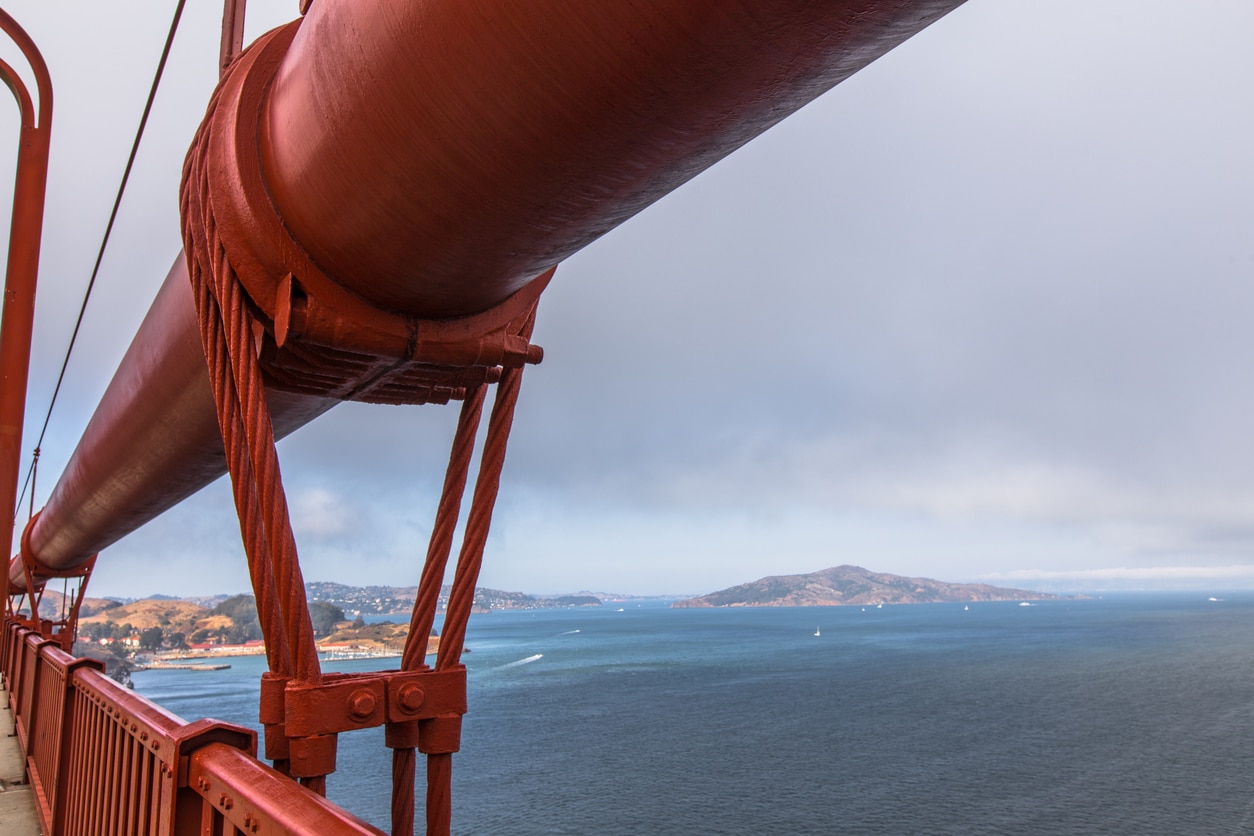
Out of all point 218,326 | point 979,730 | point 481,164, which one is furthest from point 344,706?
point 979,730

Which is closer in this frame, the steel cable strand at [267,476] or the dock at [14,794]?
the steel cable strand at [267,476]

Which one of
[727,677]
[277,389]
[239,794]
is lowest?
[727,677]

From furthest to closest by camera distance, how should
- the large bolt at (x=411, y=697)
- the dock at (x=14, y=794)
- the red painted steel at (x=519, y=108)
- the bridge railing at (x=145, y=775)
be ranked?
1. the dock at (x=14, y=794)
2. the large bolt at (x=411, y=697)
3. the bridge railing at (x=145, y=775)
4. the red painted steel at (x=519, y=108)

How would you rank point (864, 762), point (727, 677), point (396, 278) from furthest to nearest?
point (727, 677)
point (864, 762)
point (396, 278)

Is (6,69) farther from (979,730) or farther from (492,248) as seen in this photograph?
(979,730)

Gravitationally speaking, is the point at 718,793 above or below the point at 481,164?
below

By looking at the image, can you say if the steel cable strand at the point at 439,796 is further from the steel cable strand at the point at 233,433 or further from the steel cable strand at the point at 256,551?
the steel cable strand at the point at 233,433

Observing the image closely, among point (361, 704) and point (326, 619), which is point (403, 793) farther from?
point (326, 619)

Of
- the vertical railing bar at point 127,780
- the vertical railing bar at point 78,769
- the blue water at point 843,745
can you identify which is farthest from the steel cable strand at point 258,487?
the blue water at point 843,745
